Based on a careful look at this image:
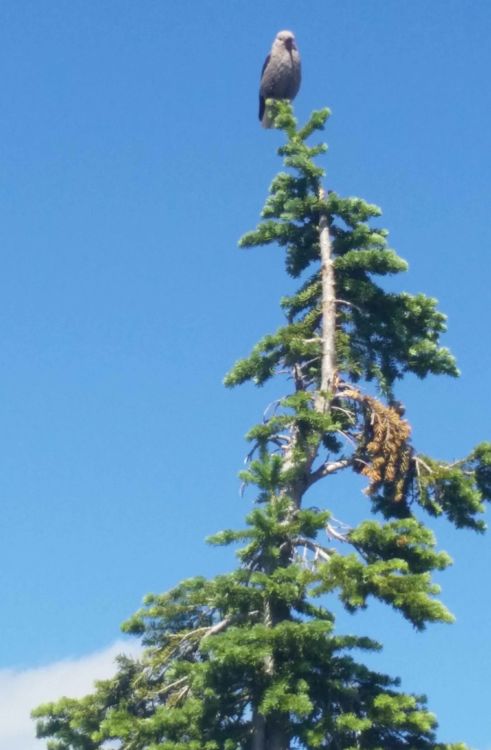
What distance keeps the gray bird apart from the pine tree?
2.06 m

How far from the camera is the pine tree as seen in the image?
39.7 ft

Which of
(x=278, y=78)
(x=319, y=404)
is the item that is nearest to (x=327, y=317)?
(x=319, y=404)

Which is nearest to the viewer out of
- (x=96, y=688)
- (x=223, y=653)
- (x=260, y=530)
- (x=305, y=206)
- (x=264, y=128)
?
(x=223, y=653)

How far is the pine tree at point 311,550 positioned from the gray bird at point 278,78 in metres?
2.06

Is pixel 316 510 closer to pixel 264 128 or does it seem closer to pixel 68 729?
pixel 68 729

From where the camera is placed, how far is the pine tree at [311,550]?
1209 cm

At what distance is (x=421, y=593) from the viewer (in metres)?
12.0

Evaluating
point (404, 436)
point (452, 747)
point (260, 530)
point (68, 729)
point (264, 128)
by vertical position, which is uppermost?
point (264, 128)

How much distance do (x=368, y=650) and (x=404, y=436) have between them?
295cm

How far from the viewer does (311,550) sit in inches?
536

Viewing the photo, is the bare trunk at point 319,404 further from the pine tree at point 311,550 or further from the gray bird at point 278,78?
the gray bird at point 278,78

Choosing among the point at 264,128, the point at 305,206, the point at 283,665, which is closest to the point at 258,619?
the point at 283,665

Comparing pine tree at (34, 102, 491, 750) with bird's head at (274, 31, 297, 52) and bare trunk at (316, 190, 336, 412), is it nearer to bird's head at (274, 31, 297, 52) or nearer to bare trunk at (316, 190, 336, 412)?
bare trunk at (316, 190, 336, 412)

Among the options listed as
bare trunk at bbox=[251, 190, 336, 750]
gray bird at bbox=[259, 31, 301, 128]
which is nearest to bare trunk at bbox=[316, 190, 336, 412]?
bare trunk at bbox=[251, 190, 336, 750]
